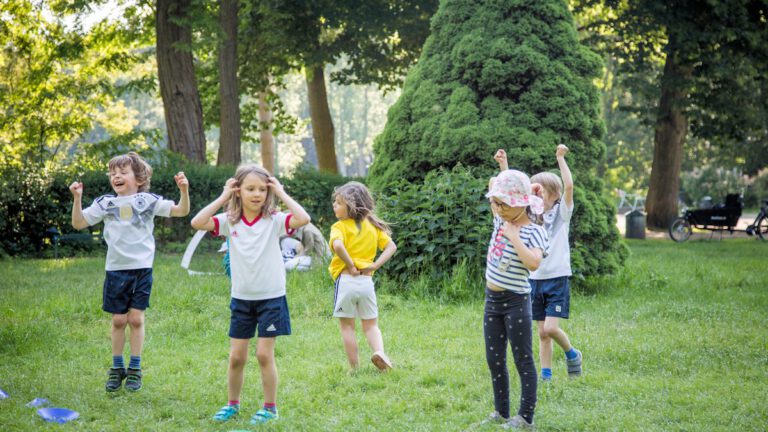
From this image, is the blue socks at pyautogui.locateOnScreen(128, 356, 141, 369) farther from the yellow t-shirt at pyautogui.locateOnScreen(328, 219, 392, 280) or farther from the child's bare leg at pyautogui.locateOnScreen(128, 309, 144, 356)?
the yellow t-shirt at pyautogui.locateOnScreen(328, 219, 392, 280)

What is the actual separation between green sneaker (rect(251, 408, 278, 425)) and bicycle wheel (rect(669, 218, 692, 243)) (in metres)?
16.5

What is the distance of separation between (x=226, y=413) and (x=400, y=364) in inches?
70.6

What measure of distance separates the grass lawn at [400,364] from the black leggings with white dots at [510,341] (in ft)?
0.79

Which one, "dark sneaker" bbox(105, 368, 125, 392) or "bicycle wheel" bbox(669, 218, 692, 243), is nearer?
"dark sneaker" bbox(105, 368, 125, 392)

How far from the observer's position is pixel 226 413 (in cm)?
495

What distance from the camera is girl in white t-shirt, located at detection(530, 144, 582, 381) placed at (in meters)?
5.79

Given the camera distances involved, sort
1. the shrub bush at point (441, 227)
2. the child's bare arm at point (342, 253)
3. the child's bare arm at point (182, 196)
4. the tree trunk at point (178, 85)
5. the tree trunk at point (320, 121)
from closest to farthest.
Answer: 1. the child's bare arm at point (182, 196)
2. the child's bare arm at point (342, 253)
3. the shrub bush at point (441, 227)
4. the tree trunk at point (178, 85)
5. the tree trunk at point (320, 121)

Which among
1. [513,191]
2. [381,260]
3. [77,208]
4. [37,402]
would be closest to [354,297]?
[381,260]

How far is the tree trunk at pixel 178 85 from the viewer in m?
17.0

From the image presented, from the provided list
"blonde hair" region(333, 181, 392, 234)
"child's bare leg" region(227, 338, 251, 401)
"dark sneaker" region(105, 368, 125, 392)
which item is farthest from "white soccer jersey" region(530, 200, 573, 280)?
"dark sneaker" region(105, 368, 125, 392)

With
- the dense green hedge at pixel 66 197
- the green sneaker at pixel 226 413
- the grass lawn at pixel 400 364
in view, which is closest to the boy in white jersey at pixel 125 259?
the grass lawn at pixel 400 364

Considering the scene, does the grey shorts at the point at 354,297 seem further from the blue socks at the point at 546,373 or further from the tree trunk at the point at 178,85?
the tree trunk at the point at 178,85

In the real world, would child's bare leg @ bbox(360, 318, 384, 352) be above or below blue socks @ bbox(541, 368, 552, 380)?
above

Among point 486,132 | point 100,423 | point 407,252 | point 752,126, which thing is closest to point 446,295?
point 407,252
